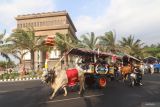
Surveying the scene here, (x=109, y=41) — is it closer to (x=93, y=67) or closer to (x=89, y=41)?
(x=89, y=41)

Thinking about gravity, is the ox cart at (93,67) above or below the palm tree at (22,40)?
below

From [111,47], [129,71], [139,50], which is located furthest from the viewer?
[139,50]

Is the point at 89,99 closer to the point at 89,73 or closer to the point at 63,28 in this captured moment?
the point at 89,73

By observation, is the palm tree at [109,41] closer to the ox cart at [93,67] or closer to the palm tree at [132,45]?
the palm tree at [132,45]

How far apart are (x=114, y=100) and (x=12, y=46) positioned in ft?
140

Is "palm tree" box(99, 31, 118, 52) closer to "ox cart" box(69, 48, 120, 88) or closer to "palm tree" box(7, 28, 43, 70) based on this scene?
"palm tree" box(7, 28, 43, 70)

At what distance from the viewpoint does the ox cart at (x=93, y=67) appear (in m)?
21.0

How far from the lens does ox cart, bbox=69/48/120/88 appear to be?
69.0 feet

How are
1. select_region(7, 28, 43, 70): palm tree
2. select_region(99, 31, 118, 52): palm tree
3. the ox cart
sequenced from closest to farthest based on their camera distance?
the ox cart → select_region(7, 28, 43, 70): palm tree → select_region(99, 31, 118, 52): palm tree

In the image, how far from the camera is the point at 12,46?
56.0 m

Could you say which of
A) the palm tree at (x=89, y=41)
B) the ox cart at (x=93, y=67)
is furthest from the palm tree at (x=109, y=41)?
the ox cart at (x=93, y=67)

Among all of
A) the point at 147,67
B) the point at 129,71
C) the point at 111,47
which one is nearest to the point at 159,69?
the point at 147,67

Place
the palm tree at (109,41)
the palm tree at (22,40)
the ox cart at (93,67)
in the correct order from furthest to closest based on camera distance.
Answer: the palm tree at (109,41) → the palm tree at (22,40) → the ox cart at (93,67)

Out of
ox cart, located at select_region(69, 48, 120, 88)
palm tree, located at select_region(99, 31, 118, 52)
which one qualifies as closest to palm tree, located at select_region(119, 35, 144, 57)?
palm tree, located at select_region(99, 31, 118, 52)
